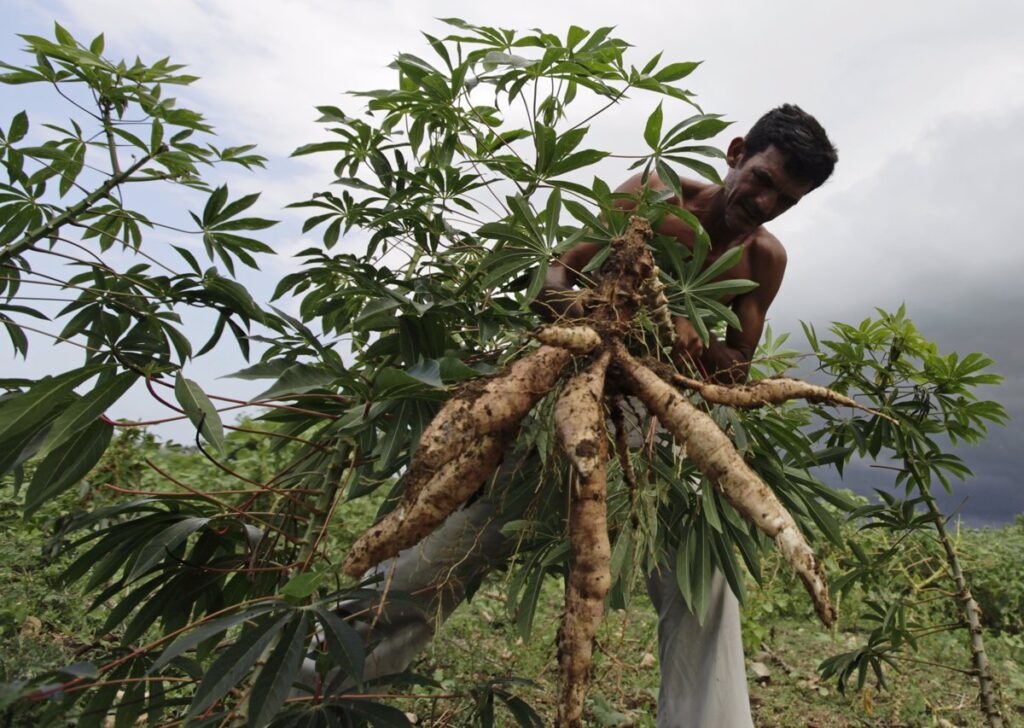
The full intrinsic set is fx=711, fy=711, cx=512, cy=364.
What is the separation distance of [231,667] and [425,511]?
1.09ft

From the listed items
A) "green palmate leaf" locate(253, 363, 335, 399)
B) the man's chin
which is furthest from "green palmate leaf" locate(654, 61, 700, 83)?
"green palmate leaf" locate(253, 363, 335, 399)

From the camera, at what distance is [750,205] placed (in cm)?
163

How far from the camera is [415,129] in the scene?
1.45 m

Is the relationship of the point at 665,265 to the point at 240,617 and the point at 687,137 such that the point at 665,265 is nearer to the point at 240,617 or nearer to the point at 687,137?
the point at 687,137

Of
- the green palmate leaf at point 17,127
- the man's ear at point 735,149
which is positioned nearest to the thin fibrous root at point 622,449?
the man's ear at point 735,149

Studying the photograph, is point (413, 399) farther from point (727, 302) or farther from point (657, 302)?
point (727, 302)

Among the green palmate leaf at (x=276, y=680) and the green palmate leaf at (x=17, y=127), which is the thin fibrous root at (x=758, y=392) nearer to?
the green palmate leaf at (x=276, y=680)

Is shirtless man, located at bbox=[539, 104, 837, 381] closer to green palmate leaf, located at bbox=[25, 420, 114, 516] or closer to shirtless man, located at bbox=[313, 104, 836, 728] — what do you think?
shirtless man, located at bbox=[313, 104, 836, 728]

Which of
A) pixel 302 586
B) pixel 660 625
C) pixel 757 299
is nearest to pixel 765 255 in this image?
pixel 757 299

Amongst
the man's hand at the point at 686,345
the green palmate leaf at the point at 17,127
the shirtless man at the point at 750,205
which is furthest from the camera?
the shirtless man at the point at 750,205

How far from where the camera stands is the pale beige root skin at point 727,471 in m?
0.97

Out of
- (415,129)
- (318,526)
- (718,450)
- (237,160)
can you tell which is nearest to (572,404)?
(718,450)

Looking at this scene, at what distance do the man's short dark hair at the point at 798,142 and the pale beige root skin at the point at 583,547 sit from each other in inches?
34.7

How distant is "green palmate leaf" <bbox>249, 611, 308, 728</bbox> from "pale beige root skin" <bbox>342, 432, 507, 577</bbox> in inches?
5.4
